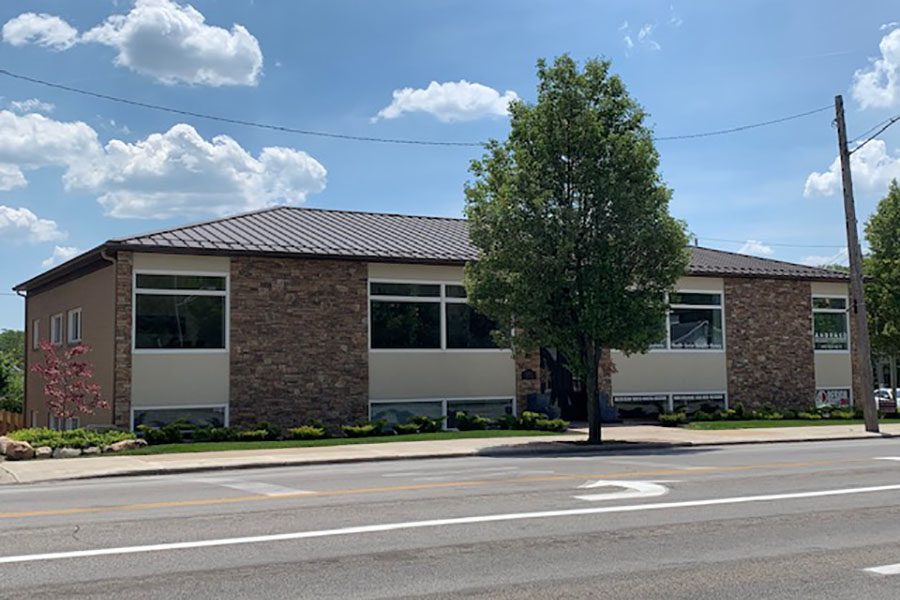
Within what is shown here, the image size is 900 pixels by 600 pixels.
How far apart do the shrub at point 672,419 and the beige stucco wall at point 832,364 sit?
7039 mm

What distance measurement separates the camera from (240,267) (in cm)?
2383

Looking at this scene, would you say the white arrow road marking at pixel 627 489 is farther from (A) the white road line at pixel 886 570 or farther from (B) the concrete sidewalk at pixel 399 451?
(B) the concrete sidewalk at pixel 399 451

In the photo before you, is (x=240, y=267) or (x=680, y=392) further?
(x=680, y=392)

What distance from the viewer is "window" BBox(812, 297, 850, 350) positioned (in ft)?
106

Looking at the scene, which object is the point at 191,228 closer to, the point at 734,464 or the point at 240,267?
the point at 240,267

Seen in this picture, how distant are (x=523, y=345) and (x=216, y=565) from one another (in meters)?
14.5

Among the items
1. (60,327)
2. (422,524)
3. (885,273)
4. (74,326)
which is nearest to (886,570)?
(422,524)

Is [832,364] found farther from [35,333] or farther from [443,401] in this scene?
[35,333]

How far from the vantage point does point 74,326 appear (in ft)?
89.9

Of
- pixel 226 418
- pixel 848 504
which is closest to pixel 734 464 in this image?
pixel 848 504

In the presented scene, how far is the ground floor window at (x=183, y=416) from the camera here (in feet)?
74.6

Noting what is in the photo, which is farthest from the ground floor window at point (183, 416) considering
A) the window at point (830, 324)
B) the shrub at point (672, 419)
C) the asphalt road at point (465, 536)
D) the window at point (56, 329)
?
the window at point (830, 324)

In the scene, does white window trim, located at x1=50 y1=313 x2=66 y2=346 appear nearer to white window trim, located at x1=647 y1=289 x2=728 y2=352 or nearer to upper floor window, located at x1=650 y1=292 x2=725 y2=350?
white window trim, located at x1=647 y1=289 x2=728 y2=352

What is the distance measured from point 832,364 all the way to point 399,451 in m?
18.9
